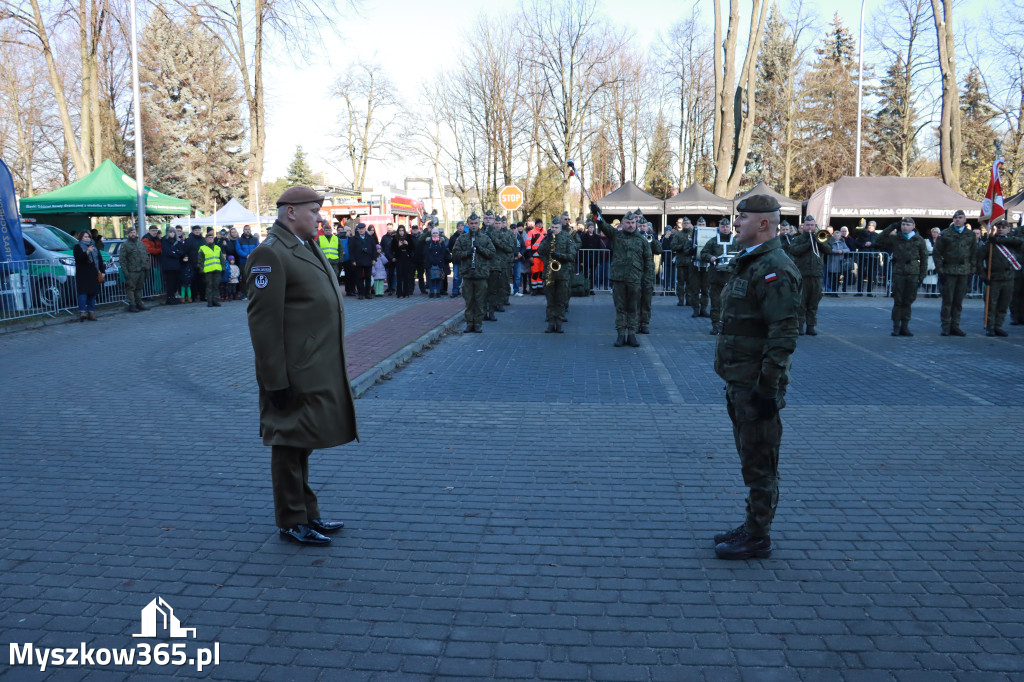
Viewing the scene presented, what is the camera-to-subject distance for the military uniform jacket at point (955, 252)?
13.4 m

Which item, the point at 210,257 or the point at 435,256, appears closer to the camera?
the point at 210,257

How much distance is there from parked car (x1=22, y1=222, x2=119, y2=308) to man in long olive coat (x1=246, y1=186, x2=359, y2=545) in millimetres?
14422

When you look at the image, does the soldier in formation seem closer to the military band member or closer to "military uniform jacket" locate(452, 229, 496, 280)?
"military uniform jacket" locate(452, 229, 496, 280)

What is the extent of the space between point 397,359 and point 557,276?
4096mm

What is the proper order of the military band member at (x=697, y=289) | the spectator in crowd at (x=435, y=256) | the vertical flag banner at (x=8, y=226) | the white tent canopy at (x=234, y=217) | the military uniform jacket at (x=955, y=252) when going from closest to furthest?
the military uniform jacket at (x=955, y=252) < the vertical flag banner at (x=8, y=226) < the military band member at (x=697, y=289) < the spectator in crowd at (x=435, y=256) < the white tent canopy at (x=234, y=217)

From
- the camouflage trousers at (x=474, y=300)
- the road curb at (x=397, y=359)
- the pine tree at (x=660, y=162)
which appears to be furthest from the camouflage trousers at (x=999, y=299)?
→ the pine tree at (x=660, y=162)

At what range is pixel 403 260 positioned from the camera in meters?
21.2

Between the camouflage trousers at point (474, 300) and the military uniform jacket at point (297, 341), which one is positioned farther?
the camouflage trousers at point (474, 300)

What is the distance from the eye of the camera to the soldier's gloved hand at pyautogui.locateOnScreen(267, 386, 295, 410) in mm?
4316

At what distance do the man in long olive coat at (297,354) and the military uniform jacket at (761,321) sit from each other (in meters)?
2.17

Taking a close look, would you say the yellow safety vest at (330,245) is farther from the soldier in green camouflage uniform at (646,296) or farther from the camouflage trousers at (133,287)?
the soldier in green camouflage uniform at (646,296)

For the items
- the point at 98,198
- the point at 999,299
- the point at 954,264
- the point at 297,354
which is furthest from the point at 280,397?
the point at 98,198

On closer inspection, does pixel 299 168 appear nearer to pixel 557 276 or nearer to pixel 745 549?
pixel 557 276

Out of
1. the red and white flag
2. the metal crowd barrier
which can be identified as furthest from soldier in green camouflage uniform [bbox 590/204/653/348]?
the metal crowd barrier
